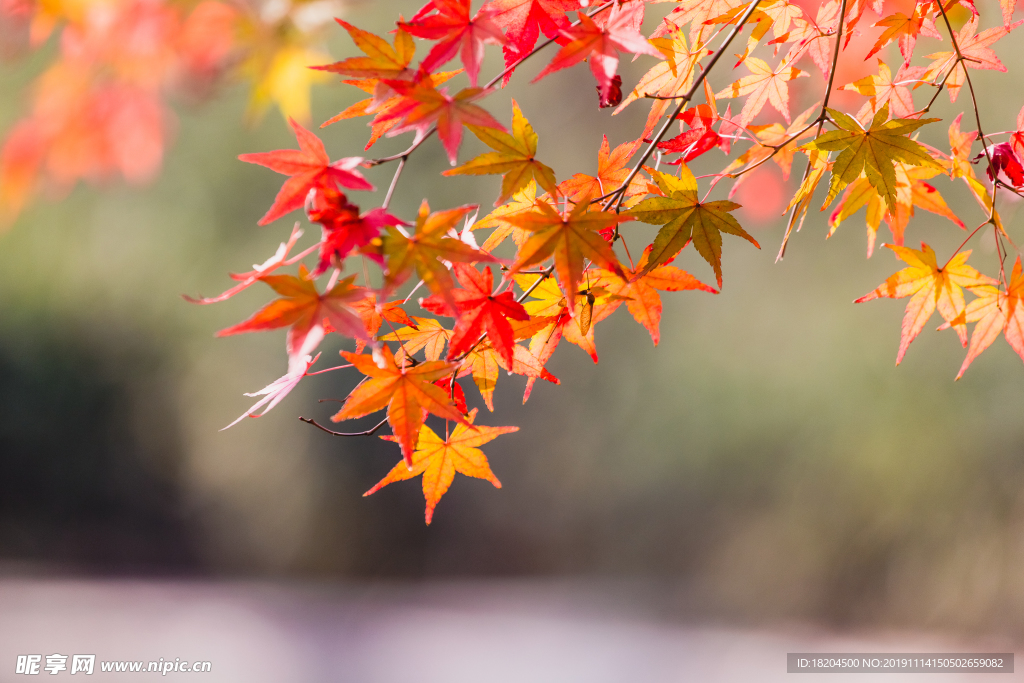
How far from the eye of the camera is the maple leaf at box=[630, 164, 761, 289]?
499 millimetres

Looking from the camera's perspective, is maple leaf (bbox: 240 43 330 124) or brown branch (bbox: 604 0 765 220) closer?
brown branch (bbox: 604 0 765 220)

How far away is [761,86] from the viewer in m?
0.74

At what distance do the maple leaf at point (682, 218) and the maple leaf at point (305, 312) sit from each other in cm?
24

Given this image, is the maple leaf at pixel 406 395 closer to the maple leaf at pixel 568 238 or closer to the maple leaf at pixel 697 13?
the maple leaf at pixel 568 238

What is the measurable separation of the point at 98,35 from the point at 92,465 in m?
2.17

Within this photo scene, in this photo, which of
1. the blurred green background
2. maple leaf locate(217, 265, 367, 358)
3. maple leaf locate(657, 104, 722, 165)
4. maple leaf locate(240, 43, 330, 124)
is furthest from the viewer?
the blurred green background

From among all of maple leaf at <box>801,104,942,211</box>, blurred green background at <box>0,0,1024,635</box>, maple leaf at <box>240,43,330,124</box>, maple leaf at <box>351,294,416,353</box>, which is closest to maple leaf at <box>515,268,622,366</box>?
maple leaf at <box>351,294,416,353</box>

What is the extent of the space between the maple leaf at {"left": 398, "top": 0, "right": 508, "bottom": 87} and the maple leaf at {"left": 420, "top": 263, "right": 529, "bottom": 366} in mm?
156

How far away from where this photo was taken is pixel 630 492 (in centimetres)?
256

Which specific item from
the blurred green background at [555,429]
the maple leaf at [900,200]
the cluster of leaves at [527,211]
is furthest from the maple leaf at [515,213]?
the blurred green background at [555,429]

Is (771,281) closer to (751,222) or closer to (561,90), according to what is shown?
(751,222)

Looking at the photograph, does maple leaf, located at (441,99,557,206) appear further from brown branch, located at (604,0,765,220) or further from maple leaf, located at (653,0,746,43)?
maple leaf, located at (653,0,746,43)

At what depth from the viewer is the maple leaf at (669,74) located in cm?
60

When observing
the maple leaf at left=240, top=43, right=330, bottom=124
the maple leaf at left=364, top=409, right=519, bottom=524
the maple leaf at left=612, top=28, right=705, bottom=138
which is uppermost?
the maple leaf at left=240, top=43, right=330, bottom=124
